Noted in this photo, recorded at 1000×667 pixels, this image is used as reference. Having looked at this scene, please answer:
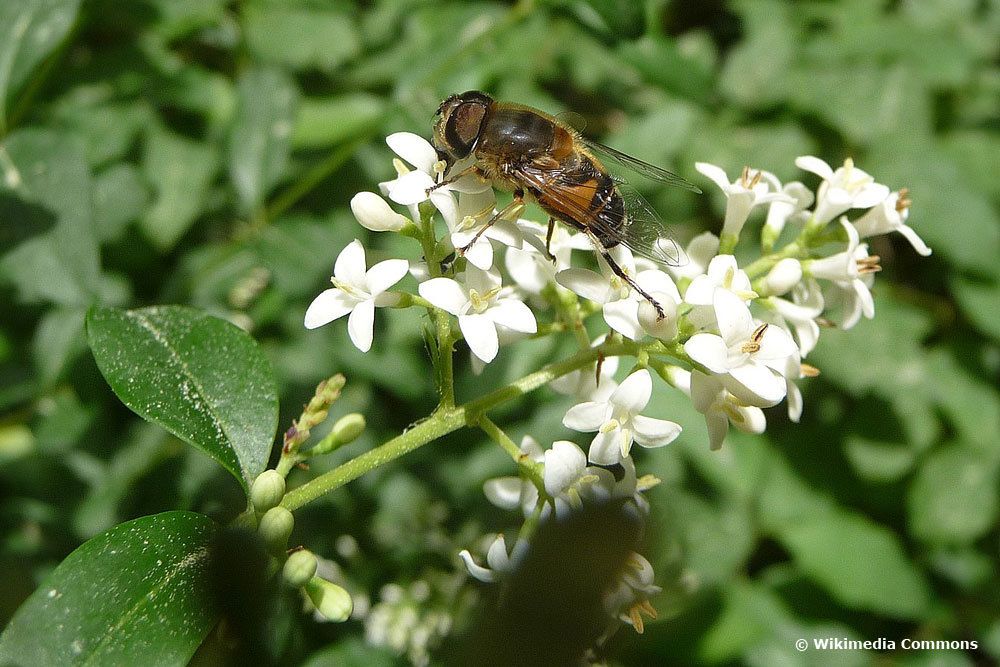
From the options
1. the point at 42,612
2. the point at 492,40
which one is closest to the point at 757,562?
the point at 492,40

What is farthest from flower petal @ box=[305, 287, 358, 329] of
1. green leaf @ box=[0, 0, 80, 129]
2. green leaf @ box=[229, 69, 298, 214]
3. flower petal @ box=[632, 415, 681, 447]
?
green leaf @ box=[0, 0, 80, 129]

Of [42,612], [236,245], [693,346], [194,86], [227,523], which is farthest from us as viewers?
[194,86]

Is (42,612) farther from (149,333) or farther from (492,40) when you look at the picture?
(492,40)

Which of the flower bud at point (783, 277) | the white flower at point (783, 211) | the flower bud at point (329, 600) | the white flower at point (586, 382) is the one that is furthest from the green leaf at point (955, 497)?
the flower bud at point (329, 600)

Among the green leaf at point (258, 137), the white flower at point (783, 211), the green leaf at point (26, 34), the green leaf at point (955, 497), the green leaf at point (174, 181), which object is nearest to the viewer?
the white flower at point (783, 211)

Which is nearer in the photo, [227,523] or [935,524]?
[227,523]

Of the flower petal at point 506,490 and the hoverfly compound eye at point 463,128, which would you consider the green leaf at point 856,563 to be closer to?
the flower petal at point 506,490

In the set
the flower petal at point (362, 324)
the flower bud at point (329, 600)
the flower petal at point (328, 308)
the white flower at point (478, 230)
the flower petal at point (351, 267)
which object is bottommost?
the flower bud at point (329, 600)

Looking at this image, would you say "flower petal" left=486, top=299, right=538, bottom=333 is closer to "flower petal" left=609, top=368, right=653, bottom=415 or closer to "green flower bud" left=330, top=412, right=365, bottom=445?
"flower petal" left=609, top=368, right=653, bottom=415
